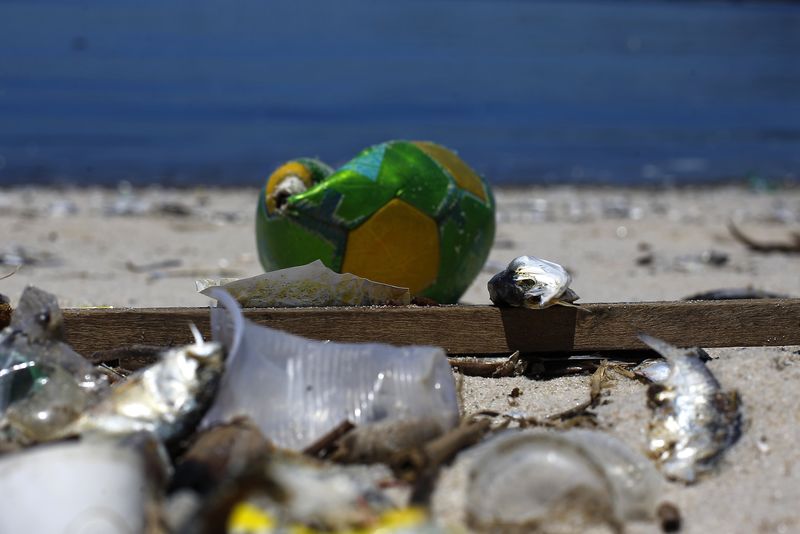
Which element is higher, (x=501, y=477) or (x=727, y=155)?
(x=501, y=477)

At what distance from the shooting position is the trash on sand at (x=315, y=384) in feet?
6.53

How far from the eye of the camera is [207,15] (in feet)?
136

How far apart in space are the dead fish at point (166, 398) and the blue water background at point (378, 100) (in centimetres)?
858

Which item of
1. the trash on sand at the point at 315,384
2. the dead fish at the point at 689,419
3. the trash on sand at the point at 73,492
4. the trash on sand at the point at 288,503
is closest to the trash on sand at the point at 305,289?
the trash on sand at the point at 315,384

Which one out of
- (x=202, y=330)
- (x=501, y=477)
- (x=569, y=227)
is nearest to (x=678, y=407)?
(x=501, y=477)

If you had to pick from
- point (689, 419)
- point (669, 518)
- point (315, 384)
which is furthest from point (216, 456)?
point (689, 419)

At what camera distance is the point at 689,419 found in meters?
2.12

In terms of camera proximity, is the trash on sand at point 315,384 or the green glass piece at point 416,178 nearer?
the trash on sand at point 315,384

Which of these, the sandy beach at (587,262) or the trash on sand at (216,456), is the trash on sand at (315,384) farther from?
the sandy beach at (587,262)

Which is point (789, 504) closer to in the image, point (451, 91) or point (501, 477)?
point (501, 477)

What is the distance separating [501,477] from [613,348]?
1.00 metres

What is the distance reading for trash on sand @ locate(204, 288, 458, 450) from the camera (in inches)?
78.4

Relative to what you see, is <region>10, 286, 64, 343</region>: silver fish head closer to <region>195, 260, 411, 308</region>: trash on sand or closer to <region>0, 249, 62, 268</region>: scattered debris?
<region>195, 260, 411, 308</region>: trash on sand

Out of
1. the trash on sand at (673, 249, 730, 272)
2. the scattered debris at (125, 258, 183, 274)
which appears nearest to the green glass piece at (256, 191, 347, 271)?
the scattered debris at (125, 258, 183, 274)
